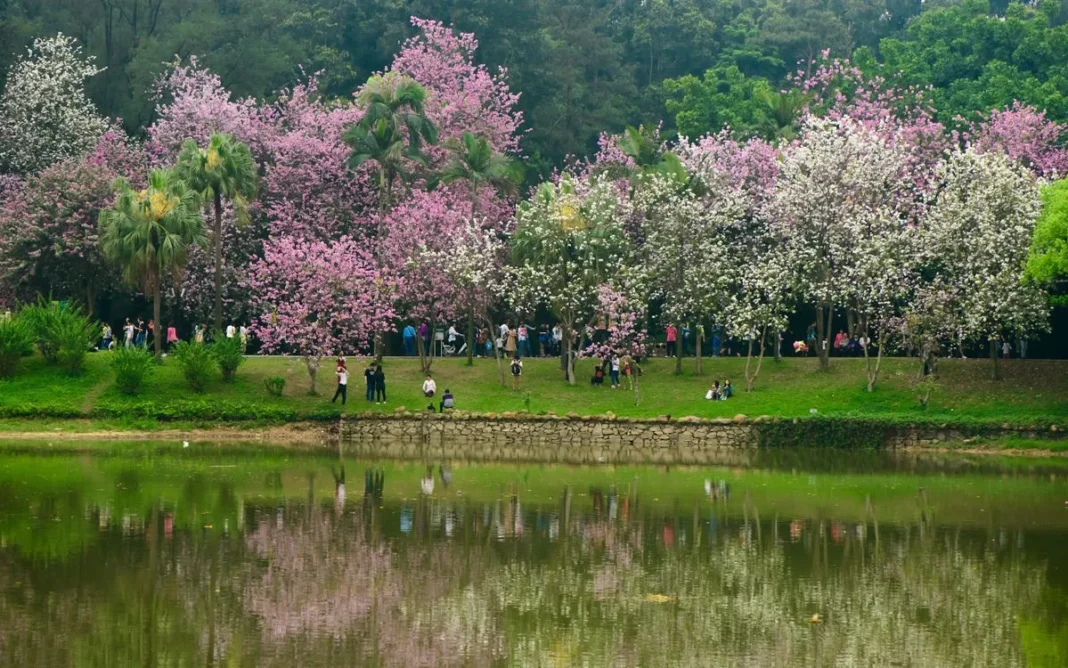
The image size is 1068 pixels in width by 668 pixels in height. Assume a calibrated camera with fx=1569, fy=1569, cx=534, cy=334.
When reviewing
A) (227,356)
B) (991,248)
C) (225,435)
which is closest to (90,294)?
(227,356)

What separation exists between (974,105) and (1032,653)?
65731 millimetres

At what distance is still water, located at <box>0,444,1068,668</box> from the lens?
76.6ft

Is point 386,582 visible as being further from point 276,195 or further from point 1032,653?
point 276,195

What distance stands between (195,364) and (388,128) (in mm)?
15095

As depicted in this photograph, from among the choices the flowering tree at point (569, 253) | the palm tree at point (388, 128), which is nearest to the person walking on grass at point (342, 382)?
the flowering tree at point (569, 253)

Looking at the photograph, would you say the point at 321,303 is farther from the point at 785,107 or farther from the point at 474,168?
the point at 785,107

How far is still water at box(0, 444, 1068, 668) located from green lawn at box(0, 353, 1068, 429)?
13.5 meters

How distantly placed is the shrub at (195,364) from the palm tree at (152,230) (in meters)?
3.68

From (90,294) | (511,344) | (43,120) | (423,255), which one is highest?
(43,120)

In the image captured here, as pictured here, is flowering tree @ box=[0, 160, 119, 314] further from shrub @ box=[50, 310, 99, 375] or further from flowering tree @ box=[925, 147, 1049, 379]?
flowering tree @ box=[925, 147, 1049, 379]

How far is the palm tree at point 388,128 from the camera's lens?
71375 millimetres

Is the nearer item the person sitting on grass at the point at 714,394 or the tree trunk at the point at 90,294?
the person sitting on grass at the point at 714,394

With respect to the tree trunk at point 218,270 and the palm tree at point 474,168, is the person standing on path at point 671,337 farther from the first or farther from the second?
the tree trunk at point 218,270

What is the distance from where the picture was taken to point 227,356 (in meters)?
64.3
